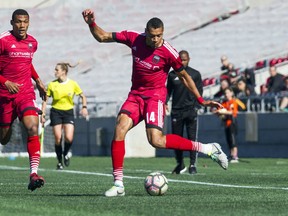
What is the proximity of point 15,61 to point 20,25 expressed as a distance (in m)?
0.46

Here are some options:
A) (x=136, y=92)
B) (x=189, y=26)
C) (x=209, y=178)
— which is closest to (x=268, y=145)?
(x=209, y=178)

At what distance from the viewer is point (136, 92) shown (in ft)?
40.3

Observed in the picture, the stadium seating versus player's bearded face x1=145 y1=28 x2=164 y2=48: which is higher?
the stadium seating

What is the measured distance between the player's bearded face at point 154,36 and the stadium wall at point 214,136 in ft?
45.1

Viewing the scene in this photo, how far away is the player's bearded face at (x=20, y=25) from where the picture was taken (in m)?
12.8

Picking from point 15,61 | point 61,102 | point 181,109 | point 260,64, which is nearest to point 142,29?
point 260,64

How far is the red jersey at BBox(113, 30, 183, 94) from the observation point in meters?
12.1

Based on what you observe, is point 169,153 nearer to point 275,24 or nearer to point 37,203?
point 275,24

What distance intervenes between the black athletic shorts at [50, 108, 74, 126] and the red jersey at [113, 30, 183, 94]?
8.82m

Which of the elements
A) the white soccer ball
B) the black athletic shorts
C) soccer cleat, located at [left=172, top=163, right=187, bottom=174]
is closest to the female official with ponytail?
the black athletic shorts

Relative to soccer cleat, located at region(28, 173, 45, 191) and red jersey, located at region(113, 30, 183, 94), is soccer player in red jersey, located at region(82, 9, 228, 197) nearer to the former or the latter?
red jersey, located at region(113, 30, 183, 94)

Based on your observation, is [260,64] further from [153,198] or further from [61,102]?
[153,198]

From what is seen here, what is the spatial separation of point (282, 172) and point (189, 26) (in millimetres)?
27353

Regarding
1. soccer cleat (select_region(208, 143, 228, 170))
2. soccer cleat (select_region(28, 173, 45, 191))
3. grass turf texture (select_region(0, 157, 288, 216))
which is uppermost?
soccer cleat (select_region(208, 143, 228, 170))
